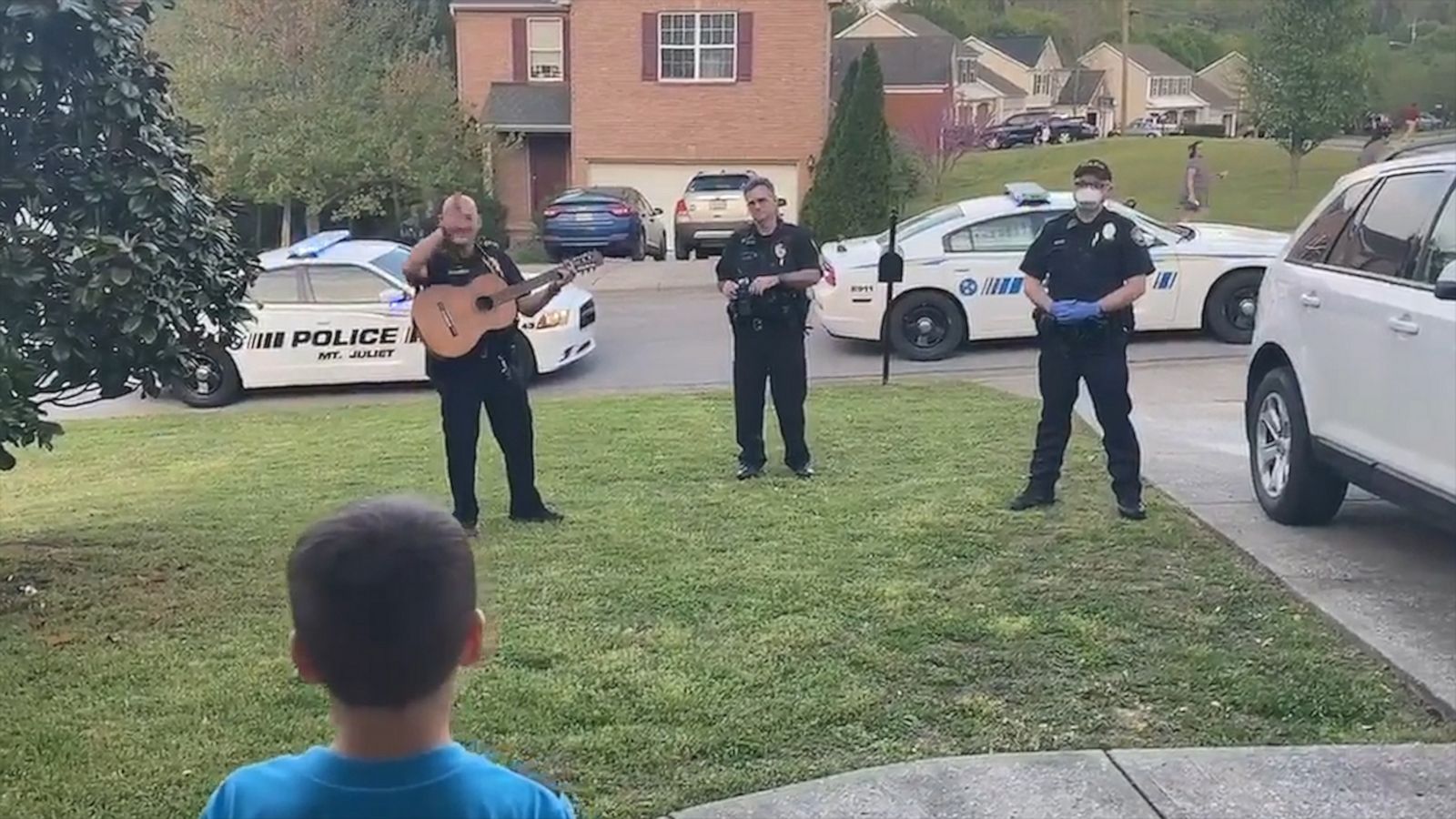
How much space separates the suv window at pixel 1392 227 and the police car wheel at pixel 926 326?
327 inches

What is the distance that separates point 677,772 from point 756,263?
4554mm

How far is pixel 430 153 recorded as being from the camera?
3042 cm

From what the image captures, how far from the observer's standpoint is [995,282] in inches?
596

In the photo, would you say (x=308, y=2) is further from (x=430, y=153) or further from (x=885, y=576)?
(x=885, y=576)

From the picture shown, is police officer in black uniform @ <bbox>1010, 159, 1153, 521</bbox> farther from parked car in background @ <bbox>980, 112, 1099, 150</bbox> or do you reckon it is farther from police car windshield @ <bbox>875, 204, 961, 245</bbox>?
parked car in background @ <bbox>980, 112, 1099, 150</bbox>

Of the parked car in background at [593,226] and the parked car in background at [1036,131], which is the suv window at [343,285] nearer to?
the parked car in background at [593,226]

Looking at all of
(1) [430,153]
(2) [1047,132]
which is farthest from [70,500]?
(2) [1047,132]

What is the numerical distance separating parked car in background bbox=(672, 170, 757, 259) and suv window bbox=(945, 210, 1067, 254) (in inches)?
473

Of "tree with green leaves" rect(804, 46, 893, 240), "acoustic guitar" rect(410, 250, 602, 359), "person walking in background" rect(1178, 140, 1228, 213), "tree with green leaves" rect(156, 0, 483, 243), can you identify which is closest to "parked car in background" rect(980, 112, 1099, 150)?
Result: "person walking in background" rect(1178, 140, 1228, 213)

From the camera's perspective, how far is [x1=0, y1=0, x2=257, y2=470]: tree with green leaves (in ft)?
18.8

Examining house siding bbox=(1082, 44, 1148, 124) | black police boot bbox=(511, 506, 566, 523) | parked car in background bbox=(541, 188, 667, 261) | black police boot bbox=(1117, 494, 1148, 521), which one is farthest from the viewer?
house siding bbox=(1082, 44, 1148, 124)

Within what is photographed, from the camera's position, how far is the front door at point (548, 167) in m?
34.5

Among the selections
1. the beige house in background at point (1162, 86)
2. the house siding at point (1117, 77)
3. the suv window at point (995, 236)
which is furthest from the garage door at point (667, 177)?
the beige house in background at point (1162, 86)

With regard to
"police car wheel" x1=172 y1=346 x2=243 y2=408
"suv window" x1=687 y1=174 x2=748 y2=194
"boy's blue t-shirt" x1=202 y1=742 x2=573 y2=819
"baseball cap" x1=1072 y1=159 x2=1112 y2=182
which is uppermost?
"suv window" x1=687 y1=174 x2=748 y2=194
